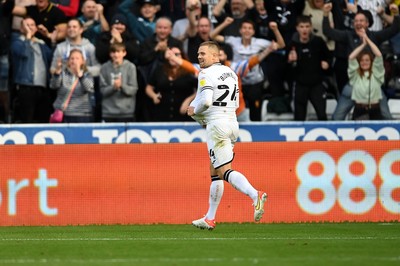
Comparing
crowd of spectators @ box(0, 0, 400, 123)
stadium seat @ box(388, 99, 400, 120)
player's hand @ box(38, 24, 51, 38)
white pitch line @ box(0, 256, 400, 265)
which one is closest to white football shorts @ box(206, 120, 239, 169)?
white pitch line @ box(0, 256, 400, 265)

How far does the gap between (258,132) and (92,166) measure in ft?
10.8

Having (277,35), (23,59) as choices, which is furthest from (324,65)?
(23,59)

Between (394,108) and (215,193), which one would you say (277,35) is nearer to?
(394,108)

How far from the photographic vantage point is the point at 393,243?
11938mm

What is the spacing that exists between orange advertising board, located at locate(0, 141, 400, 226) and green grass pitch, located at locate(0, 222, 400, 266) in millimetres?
725

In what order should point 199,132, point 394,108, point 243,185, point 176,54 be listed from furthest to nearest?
point 394,108 → point 176,54 → point 199,132 → point 243,185

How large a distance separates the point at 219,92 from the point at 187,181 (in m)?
2.89

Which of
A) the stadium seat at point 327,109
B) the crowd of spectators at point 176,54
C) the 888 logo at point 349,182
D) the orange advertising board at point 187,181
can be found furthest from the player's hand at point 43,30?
the 888 logo at point 349,182

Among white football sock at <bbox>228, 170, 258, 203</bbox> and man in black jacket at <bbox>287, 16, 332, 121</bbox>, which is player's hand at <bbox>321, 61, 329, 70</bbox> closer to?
man in black jacket at <bbox>287, 16, 332, 121</bbox>

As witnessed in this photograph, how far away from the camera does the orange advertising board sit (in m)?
15.7

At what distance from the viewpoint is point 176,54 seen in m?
18.2

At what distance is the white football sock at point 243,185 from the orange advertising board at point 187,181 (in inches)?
101

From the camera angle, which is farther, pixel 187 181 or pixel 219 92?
pixel 187 181

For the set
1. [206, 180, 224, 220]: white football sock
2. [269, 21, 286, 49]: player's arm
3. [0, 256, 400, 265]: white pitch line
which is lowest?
[206, 180, 224, 220]: white football sock
